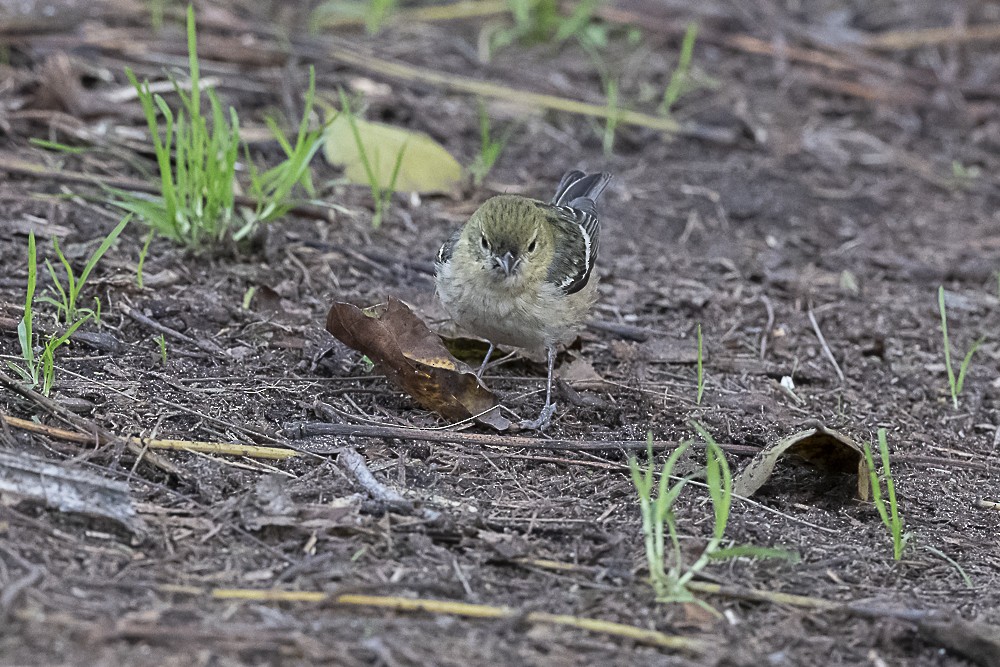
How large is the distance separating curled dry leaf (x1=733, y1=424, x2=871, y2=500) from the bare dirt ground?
76 millimetres

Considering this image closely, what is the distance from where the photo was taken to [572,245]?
5969 mm

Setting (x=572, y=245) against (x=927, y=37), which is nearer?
(x=572, y=245)

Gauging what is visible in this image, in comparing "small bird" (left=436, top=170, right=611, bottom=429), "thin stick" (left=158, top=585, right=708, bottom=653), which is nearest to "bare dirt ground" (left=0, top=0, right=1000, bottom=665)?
"thin stick" (left=158, top=585, right=708, bottom=653)

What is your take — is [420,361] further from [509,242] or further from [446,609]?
[446,609]

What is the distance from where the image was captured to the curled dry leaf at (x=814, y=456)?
4656 mm

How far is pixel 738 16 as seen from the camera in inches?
417

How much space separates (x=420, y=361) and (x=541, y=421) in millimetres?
604

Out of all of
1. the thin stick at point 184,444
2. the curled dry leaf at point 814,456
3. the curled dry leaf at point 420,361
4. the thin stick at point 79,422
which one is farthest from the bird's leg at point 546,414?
the thin stick at point 79,422

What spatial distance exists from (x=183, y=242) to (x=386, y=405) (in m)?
1.65

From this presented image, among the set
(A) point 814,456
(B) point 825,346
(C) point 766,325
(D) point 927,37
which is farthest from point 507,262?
(D) point 927,37

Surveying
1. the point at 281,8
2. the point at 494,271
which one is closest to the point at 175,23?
the point at 281,8

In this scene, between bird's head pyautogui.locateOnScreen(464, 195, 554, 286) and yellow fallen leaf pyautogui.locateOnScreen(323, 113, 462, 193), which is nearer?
bird's head pyautogui.locateOnScreen(464, 195, 554, 286)

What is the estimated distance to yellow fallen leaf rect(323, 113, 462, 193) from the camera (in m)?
7.34

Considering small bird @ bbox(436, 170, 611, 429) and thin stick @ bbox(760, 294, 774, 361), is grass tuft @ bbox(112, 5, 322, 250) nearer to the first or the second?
small bird @ bbox(436, 170, 611, 429)
